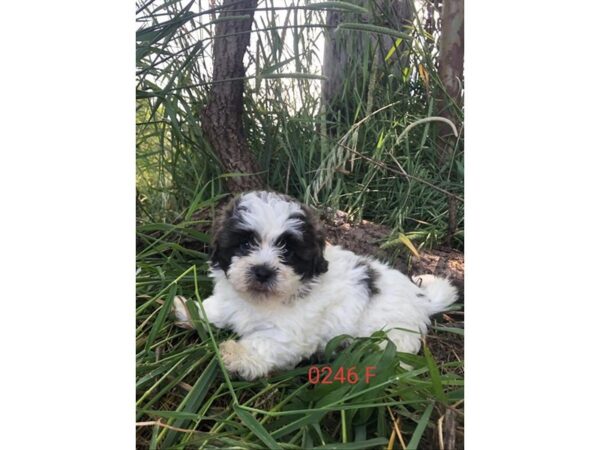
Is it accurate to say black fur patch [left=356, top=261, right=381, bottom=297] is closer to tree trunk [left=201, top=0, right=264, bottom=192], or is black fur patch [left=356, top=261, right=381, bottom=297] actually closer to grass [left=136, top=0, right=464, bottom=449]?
grass [left=136, top=0, right=464, bottom=449]

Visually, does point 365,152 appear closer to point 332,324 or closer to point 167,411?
point 332,324

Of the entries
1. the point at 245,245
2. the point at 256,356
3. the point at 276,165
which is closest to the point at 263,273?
the point at 245,245

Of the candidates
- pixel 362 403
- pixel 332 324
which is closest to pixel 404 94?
pixel 332 324

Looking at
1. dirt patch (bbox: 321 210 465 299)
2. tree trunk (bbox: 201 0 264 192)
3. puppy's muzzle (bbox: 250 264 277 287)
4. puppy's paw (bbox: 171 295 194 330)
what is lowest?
puppy's paw (bbox: 171 295 194 330)

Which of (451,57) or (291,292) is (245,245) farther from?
(451,57)

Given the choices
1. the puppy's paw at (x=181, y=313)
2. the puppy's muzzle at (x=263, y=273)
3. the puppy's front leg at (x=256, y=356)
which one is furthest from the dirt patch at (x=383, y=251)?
the puppy's paw at (x=181, y=313)

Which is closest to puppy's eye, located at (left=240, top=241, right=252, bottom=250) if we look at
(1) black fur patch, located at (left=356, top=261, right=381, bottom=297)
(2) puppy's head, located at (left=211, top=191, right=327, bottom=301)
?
(2) puppy's head, located at (left=211, top=191, right=327, bottom=301)

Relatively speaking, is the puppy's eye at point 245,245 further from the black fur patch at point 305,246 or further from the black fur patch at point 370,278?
the black fur patch at point 370,278
